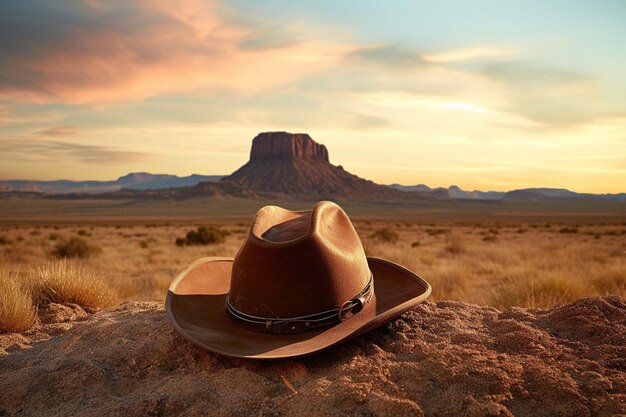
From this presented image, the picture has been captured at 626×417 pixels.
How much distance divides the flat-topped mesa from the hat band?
528 feet

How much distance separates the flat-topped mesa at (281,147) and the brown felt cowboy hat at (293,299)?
161m

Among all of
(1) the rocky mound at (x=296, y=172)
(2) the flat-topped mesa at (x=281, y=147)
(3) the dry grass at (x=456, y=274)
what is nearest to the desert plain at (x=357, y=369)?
(3) the dry grass at (x=456, y=274)

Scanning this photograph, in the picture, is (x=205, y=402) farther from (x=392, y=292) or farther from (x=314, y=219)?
(x=392, y=292)

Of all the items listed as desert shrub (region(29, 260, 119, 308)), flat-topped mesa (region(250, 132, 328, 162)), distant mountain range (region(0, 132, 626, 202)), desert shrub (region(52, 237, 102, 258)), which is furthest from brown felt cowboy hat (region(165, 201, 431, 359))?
flat-topped mesa (region(250, 132, 328, 162))

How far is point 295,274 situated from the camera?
2578 mm

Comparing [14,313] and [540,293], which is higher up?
[14,313]

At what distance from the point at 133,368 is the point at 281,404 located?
116 cm

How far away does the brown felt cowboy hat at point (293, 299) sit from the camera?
2.55 m

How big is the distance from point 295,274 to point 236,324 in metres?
0.57

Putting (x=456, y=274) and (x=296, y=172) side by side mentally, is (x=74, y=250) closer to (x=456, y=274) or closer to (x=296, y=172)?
(x=456, y=274)

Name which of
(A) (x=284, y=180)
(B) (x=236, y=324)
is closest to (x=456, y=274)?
(B) (x=236, y=324)

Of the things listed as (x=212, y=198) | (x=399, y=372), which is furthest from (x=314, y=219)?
(x=212, y=198)

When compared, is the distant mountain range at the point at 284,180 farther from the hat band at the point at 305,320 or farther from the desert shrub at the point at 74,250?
the hat band at the point at 305,320

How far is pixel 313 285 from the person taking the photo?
8.43 feet
